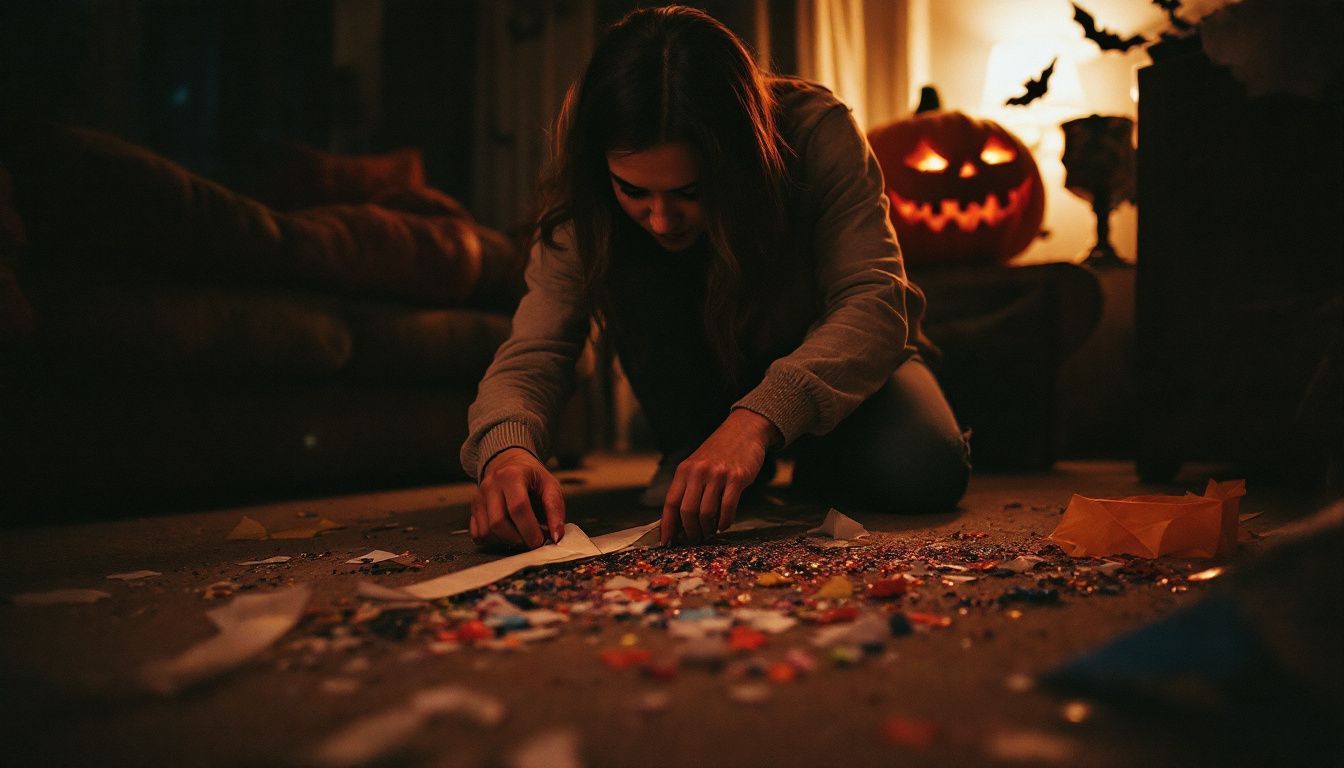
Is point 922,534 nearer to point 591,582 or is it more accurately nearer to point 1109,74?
point 591,582

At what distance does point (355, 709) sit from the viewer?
533mm

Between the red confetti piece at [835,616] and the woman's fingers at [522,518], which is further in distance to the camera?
the woman's fingers at [522,518]

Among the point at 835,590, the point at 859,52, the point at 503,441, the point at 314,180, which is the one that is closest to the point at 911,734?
the point at 835,590

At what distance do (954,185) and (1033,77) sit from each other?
1.96ft

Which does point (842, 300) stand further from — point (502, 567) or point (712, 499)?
point (502, 567)

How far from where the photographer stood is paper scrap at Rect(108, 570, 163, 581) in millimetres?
926

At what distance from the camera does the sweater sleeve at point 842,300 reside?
1059 mm

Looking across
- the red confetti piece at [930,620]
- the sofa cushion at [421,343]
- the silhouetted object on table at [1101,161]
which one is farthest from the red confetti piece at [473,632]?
the silhouetted object on table at [1101,161]

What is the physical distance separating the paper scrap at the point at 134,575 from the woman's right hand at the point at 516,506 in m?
0.34

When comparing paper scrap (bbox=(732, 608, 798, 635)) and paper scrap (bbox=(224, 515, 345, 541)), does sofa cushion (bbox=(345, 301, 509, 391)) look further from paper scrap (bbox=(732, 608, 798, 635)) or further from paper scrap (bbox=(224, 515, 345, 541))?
paper scrap (bbox=(732, 608, 798, 635))

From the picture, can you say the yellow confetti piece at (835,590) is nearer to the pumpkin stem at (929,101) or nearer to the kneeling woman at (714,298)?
the kneeling woman at (714,298)

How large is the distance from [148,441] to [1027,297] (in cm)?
174

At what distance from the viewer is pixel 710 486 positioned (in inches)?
36.2

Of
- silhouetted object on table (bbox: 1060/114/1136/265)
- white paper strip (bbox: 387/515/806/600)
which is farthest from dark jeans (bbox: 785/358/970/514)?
silhouetted object on table (bbox: 1060/114/1136/265)
